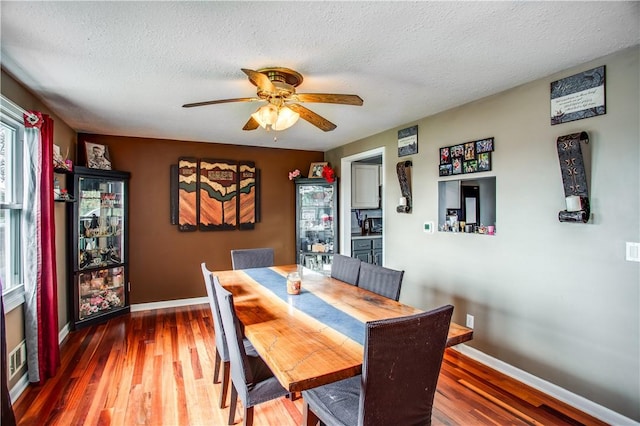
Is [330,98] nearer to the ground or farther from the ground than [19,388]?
farther from the ground

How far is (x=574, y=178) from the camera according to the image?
2.19 m

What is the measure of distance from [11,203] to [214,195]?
2.34m

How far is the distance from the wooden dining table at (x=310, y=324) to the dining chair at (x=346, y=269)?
0.13 meters

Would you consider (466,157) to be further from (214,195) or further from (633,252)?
(214,195)

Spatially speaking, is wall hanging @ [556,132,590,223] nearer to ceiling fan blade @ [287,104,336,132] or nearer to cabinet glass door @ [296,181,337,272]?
ceiling fan blade @ [287,104,336,132]

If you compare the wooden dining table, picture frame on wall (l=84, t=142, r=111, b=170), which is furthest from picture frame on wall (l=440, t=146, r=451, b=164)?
picture frame on wall (l=84, t=142, r=111, b=170)

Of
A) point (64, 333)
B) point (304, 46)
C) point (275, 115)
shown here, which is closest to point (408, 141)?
point (275, 115)

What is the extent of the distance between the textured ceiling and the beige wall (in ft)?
1.02

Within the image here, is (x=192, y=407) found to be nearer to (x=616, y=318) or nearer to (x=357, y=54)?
(x=357, y=54)

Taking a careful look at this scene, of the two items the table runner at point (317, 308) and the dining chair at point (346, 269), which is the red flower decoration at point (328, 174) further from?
the table runner at point (317, 308)

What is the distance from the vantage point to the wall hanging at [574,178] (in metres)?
2.15

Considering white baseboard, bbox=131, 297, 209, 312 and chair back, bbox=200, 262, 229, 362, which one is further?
white baseboard, bbox=131, 297, 209, 312

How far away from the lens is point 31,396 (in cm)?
238

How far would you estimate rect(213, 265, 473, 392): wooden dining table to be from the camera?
1.33m
